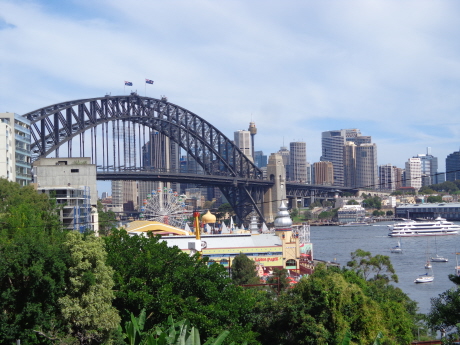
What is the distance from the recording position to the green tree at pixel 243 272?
37.3 m

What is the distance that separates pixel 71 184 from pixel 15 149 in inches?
172

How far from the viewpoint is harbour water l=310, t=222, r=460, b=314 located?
156 ft

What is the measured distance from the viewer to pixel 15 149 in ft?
157

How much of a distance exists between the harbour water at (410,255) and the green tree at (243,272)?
9.21 m

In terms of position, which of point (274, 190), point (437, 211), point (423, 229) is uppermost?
point (274, 190)

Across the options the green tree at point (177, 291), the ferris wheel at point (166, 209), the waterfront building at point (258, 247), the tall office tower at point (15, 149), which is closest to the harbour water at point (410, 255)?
the waterfront building at point (258, 247)

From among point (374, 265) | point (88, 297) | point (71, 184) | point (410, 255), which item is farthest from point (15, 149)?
point (410, 255)

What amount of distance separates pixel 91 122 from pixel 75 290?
5462cm

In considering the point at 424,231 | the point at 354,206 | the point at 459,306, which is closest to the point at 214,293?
the point at 459,306

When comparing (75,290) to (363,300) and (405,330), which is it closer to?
(363,300)

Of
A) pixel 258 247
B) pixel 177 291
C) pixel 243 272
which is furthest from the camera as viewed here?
pixel 258 247

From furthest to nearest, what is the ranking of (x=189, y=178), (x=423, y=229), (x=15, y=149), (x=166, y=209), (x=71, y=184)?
(x=423, y=229) → (x=189, y=178) → (x=166, y=209) → (x=71, y=184) → (x=15, y=149)

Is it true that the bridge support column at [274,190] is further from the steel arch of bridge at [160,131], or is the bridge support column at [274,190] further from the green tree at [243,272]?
the green tree at [243,272]

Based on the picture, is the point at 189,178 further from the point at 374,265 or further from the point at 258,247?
the point at 374,265
